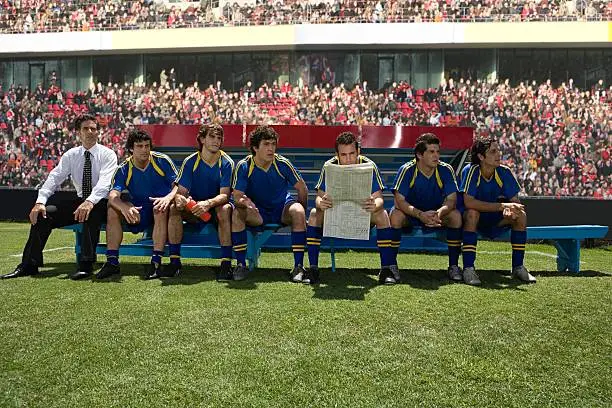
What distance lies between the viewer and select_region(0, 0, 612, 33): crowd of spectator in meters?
17.1

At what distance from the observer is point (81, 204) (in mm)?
4914

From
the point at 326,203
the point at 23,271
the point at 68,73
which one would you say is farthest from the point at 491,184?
the point at 68,73

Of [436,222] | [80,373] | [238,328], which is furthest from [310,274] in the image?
[80,373]

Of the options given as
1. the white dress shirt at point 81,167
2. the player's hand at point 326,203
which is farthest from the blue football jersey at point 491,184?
the white dress shirt at point 81,167

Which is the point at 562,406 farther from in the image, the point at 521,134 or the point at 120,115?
the point at 120,115

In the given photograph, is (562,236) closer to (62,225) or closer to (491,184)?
(491,184)

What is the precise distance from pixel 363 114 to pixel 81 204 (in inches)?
501

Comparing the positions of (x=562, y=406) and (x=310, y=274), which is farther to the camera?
(x=310, y=274)

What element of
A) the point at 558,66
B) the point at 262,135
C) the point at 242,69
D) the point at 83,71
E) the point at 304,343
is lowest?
the point at 304,343

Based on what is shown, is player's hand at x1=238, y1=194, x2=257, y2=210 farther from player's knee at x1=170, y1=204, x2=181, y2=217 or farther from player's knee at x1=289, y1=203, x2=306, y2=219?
player's knee at x1=170, y1=204, x2=181, y2=217

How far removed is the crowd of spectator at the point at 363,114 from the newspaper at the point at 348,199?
11135mm

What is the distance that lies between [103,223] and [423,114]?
12.9 meters

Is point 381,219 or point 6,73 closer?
point 381,219

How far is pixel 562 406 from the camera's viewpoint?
2.31m
